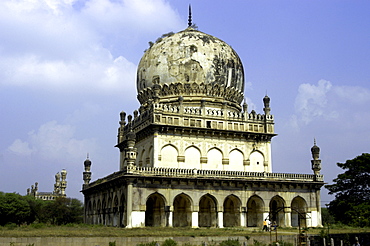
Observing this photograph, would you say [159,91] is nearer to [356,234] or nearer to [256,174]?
[256,174]

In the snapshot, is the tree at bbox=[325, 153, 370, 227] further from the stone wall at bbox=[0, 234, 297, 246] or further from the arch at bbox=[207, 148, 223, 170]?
the stone wall at bbox=[0, 234, 297, 246]

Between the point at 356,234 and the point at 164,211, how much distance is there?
13.6 meters

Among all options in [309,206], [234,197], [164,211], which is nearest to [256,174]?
[234,197]

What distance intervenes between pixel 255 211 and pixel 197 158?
6.37m

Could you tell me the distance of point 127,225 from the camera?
33.7 meters

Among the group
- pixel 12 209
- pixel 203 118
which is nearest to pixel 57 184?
pixel 12 209

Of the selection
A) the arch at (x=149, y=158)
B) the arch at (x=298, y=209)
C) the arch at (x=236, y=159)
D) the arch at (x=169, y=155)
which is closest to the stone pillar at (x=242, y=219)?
the arch at (x=236, y=159)

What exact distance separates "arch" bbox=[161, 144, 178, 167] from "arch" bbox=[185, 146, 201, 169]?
0.96 m

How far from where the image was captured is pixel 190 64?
42.3 m

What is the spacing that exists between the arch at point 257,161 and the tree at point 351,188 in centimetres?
986

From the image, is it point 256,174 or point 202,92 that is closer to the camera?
Answer: point 256,174

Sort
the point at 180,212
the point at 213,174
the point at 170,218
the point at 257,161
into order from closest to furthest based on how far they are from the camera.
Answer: the point at 170,218 < the point at 213,174 < the point at 180,212 < the point at 257,161

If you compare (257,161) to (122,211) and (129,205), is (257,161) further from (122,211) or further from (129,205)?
(129,205)

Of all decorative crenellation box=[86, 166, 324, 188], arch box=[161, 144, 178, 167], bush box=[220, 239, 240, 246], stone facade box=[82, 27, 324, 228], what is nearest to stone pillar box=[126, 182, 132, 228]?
stone facade box=[82, 27, 324, 228]
